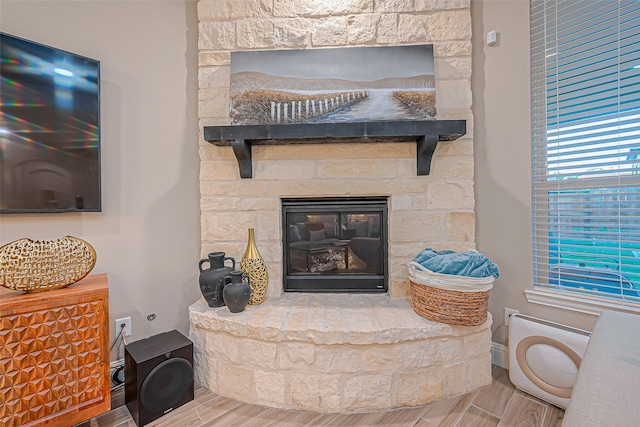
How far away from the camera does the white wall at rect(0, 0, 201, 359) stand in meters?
1.65

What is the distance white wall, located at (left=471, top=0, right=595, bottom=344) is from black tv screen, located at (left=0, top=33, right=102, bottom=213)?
241 cm

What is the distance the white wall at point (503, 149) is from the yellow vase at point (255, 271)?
1.48 m

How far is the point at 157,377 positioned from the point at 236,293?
0.55 metres

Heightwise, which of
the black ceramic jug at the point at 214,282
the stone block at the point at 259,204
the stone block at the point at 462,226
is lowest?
the black ceramic jug at the point at 214,282

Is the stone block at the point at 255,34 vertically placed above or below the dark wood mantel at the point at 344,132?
above

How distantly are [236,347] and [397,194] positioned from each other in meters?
1.37

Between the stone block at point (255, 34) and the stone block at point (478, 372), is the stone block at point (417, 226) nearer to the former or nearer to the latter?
the stone block at point (478, 372)

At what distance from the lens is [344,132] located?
1.66m

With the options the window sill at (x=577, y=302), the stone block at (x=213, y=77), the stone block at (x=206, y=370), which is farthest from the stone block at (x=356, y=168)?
the stone block at (x=206, y=370)

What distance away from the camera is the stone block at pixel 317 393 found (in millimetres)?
1472

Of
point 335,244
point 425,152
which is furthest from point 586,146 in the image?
point 335,244

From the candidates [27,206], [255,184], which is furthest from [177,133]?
[27,206]

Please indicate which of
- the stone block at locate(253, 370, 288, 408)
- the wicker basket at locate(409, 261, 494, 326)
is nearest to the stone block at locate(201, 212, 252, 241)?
the stone block at locate(253, 370, 288, 408)

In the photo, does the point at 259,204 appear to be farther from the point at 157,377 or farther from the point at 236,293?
the point at 157,377
